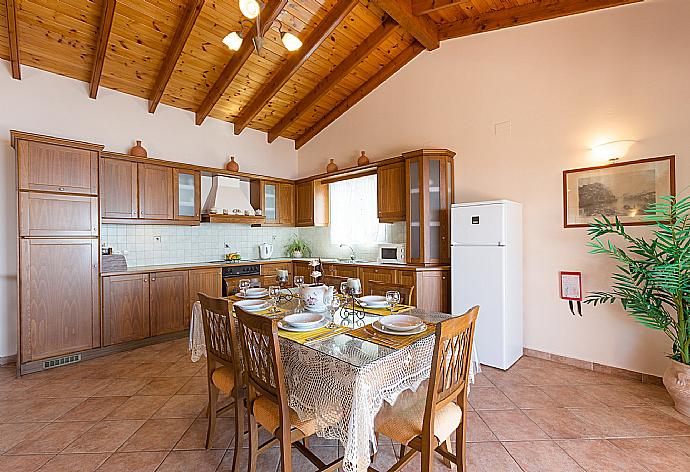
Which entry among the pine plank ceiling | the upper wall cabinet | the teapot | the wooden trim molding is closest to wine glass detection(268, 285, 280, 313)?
the teapot

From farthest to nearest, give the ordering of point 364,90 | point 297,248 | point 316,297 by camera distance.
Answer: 1. point 297,248
2. point 364,90
3. point 316,297

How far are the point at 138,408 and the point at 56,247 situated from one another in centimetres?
193

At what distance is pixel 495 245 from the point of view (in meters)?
3.33

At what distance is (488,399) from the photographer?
8.96ft

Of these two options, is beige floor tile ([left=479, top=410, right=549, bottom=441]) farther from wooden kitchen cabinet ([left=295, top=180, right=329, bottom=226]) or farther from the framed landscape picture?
wooden kitchen cabinet ([left=295, top=180, right=329, bottom=226])

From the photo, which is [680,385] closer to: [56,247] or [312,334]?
[312,334]

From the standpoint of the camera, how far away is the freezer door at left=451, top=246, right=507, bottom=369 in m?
3.29

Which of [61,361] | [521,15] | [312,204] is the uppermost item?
[521,15]

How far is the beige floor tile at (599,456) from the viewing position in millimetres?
1919

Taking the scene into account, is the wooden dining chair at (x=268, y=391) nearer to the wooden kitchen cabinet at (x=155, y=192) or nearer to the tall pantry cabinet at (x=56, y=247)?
the tall pantry cabinet at (x=56, y=247)

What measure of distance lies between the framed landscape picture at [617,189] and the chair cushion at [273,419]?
3.24 metres

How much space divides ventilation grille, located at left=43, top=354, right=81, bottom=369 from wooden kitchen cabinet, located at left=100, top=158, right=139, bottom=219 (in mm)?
1543

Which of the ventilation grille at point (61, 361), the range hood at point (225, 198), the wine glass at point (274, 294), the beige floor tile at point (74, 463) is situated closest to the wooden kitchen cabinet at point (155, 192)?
the range hood at point (225, 198)

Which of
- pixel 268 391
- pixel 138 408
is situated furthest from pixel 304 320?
pixel 138 408
